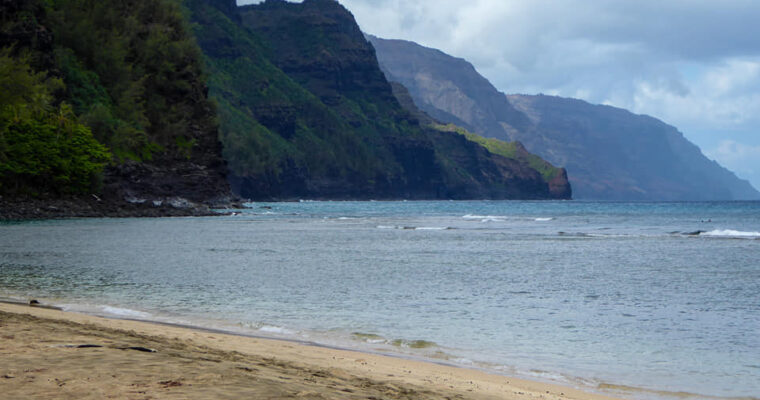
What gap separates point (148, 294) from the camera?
21969 mm

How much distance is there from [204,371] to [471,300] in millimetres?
13240

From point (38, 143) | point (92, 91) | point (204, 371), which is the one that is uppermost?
point (92, 91)

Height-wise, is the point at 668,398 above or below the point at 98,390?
below

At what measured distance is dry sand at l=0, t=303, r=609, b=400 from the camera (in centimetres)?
783

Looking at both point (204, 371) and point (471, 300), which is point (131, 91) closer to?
point (471, 300)

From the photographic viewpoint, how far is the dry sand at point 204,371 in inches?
308

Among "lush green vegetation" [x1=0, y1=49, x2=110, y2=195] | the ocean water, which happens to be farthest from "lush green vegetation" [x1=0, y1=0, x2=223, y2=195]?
the ocean water

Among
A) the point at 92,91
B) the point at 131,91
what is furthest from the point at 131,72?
the point at 92,91

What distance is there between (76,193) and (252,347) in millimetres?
81642

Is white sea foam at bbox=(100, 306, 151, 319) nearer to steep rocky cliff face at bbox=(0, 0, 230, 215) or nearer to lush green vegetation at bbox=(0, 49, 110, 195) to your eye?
lush green vegetation at bbox=(0, 49, 110, 195)

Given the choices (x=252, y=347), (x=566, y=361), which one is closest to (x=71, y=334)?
(x=252, y=347)

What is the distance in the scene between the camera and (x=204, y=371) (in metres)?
8.84

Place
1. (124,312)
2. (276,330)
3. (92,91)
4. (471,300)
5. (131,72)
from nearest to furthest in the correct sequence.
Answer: (276,330) → (124,312) → (471,300) → (92,91) → (131,72)

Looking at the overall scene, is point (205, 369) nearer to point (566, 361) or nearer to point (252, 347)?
point (252, 347)
